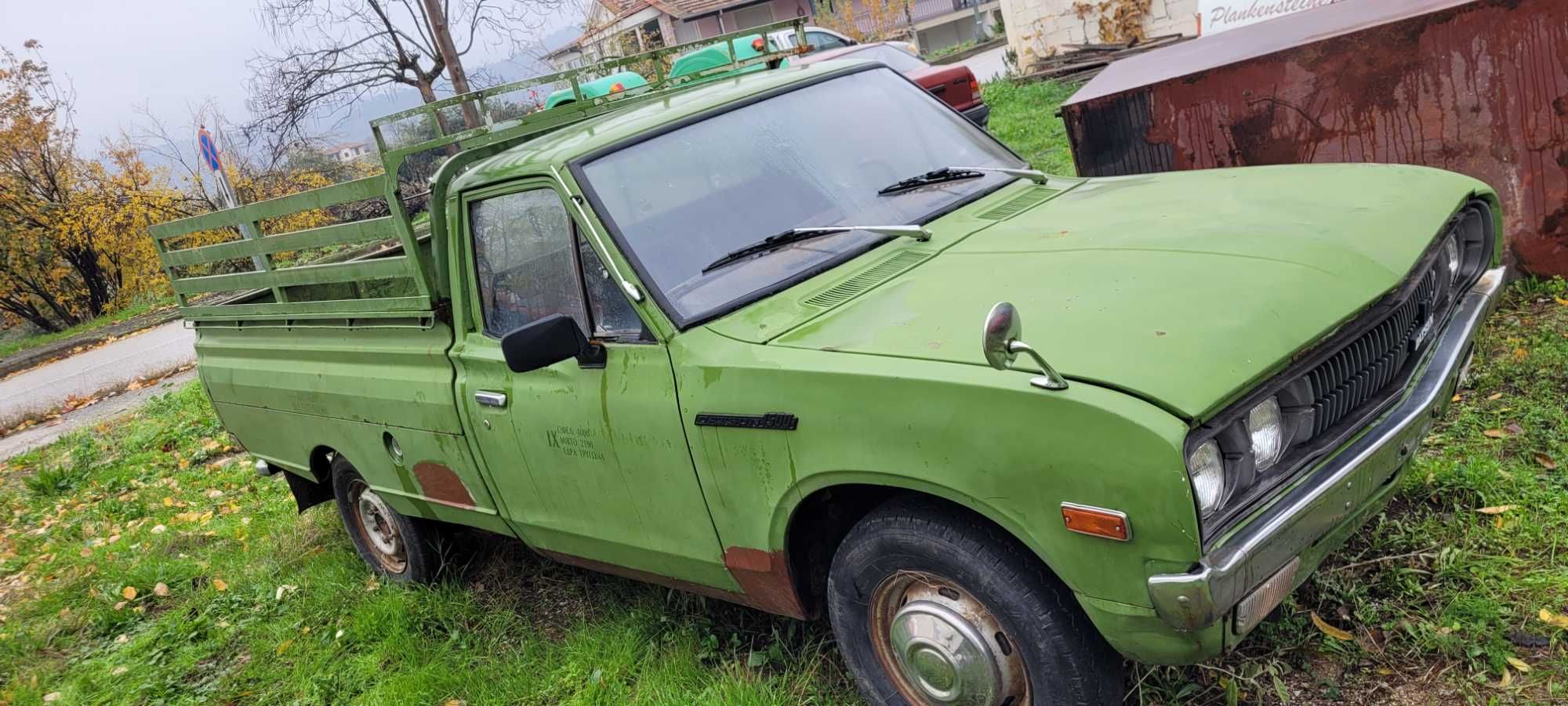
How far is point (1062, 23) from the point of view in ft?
Result: 58.5

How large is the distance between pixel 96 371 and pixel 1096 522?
53.3 ft

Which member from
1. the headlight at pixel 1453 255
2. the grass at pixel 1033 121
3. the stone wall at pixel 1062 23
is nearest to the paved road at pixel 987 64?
the stone wall at pixel 1062 23

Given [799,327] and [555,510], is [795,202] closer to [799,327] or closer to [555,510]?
[799,327]

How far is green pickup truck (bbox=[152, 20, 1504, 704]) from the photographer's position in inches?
92.3

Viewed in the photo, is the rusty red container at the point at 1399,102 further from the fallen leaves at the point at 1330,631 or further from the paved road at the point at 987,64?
the paved road at the point at 987,64

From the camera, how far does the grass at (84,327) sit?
20281mm

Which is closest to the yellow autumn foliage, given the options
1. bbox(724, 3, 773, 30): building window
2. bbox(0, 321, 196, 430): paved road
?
bbox(0, 321, 196, 430): paved road

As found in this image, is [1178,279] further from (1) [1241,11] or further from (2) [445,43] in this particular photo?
(2) [445,43]

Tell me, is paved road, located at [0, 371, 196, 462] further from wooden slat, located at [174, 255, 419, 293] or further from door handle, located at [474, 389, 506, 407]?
door handle, located at [474, 389, 506, 407]

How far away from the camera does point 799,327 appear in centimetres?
297

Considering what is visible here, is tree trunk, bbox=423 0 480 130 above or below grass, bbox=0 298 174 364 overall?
above

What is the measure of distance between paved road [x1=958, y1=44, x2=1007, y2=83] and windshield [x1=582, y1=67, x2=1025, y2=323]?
52.3ft

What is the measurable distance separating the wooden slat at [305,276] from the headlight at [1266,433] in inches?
117

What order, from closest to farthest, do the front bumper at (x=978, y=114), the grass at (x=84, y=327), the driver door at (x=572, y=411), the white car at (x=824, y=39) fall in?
the driver door at (x=572, y=411), the front bumper at (x=978, y=114), the white car at (x=824, y=39), the grass at (x=84, y=327)
